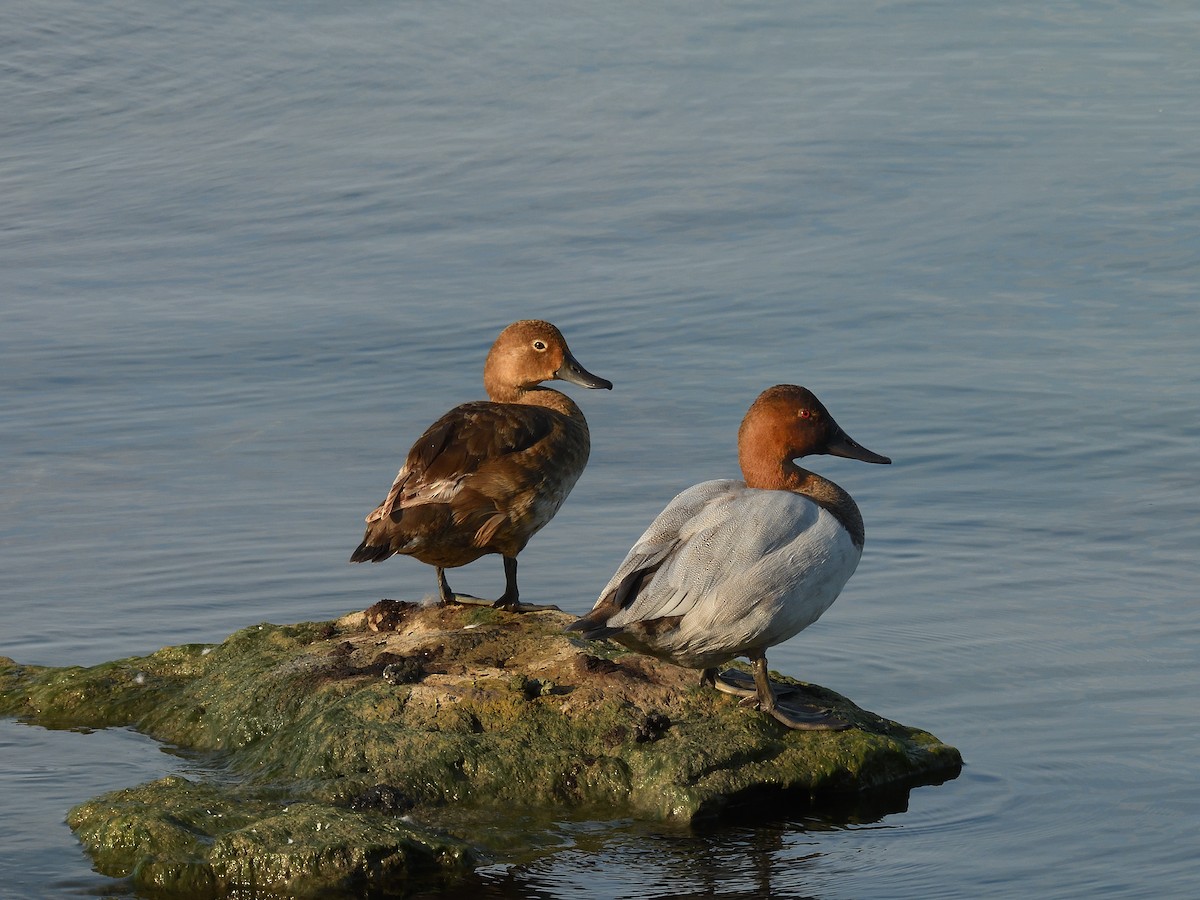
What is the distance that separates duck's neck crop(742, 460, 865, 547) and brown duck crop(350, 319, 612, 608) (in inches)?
31.4

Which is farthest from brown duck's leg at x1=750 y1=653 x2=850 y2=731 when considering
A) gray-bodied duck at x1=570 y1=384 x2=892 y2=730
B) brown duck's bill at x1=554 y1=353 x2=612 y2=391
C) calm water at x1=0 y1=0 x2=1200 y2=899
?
brown duck's bill at x1=554 y1=353 x2=612 y2=391

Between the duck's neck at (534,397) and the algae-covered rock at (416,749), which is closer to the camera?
the algae-covered rock at (416,749)

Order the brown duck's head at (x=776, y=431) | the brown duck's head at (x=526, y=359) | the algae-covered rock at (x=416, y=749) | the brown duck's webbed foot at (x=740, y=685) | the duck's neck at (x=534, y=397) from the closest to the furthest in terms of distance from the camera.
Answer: the algae-covered rock at (x=416, y=749) < the brown duck's webbed foot at (x=740, y=685) < the brown duck's head at (x=776, y=431) < the duck's neck at (x=534, y=397) < the brown duck's head at (x=526, y=359)

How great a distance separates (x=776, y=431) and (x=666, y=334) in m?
4.81

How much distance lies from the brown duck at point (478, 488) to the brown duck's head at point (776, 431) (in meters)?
0.79

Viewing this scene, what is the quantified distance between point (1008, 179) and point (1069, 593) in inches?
263

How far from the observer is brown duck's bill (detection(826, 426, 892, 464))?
23.8 ft

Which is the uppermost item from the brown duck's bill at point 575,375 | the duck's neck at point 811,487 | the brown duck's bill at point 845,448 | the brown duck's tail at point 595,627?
the brown duck's bill at point 575,375

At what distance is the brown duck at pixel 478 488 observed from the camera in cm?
696

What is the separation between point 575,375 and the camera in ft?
27.3

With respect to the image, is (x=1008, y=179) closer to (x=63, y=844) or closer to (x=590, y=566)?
(x=590, y=566)

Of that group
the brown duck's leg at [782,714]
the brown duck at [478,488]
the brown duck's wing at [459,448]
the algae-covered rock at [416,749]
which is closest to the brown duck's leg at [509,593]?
the brown duck at [478,488]

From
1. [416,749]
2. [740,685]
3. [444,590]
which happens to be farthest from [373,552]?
[740,685]

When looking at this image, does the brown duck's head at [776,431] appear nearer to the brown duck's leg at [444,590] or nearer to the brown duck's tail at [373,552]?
the brown duck's leg at [444,590]
